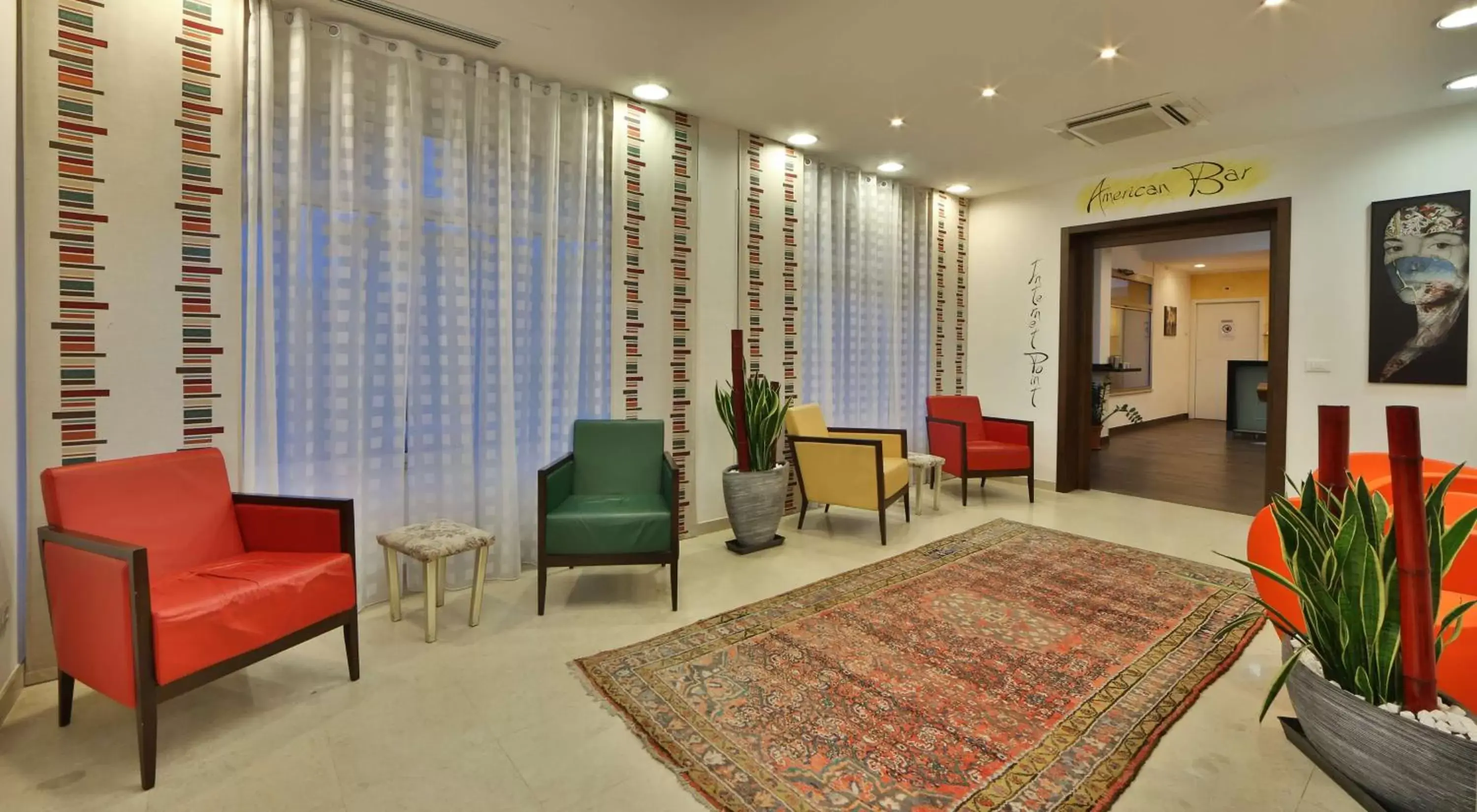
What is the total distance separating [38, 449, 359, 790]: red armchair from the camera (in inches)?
72.1

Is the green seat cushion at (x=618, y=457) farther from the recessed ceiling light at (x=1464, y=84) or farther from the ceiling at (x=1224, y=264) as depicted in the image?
the ceiling at (x=1224, y=264)

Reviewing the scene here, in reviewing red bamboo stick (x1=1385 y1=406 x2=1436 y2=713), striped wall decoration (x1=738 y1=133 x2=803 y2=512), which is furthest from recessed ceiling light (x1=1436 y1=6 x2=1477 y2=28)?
striped wall decoration (x1=738 y1=133 x2=803 y2=512)

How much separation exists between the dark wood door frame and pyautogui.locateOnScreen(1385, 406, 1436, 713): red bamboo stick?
12.1 feet

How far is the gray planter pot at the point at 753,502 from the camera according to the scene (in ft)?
13.4

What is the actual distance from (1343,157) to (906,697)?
5.07 m

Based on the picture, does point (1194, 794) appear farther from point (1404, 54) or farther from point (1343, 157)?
point (1343, 157)

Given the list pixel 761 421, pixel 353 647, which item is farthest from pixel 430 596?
pixel 761 421

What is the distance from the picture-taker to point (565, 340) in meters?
3.85

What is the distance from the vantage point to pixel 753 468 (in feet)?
13.9

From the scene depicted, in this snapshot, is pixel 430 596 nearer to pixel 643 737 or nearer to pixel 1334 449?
pixel 643 737

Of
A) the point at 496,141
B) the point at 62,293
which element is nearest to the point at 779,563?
the point at 496,141

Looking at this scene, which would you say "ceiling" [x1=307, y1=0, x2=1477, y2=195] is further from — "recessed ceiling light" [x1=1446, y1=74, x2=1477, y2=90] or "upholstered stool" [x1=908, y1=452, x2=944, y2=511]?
Answer: "upholstered stool" [x1=908, y1=452, x2=944, y2=511]

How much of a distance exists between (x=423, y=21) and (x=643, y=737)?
3.32m

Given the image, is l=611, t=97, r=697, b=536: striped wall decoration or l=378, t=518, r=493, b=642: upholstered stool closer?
l=378, t=518, r=493, b=642: upholstered stool
